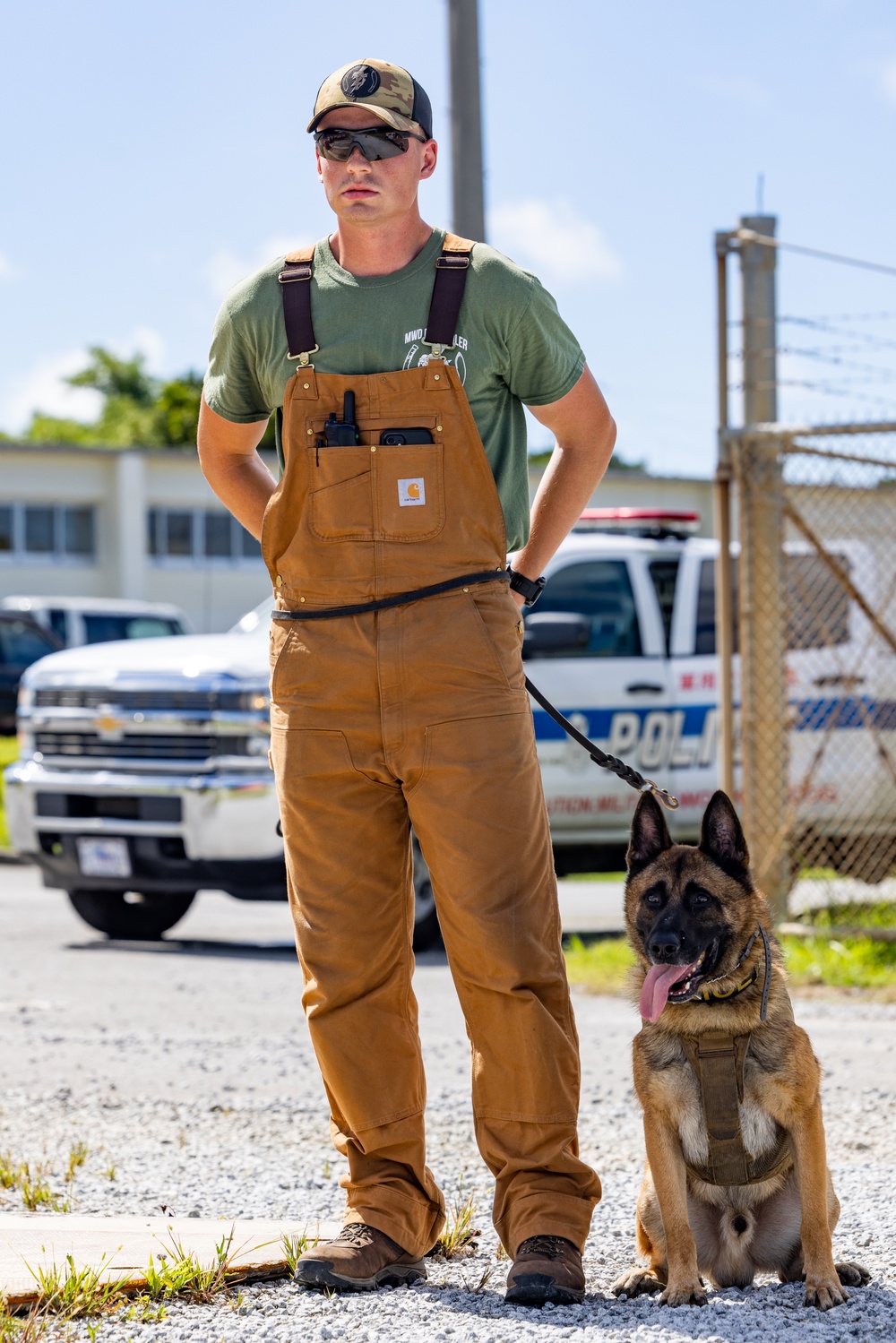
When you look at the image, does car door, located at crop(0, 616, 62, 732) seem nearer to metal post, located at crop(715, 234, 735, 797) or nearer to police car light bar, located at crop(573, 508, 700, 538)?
police car light bar, located at crop(573, 508, 700, 538)

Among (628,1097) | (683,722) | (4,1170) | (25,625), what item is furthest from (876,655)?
(25,625)

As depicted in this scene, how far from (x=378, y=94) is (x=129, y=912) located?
7.43 m

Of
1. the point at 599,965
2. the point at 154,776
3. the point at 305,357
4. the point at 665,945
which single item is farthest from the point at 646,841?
the point at 154,776

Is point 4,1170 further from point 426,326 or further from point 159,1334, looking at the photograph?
point 426,326

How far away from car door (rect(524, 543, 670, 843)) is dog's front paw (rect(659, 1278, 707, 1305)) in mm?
5909

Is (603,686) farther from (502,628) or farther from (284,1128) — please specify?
(502,628)

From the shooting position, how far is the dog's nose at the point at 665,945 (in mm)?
3578

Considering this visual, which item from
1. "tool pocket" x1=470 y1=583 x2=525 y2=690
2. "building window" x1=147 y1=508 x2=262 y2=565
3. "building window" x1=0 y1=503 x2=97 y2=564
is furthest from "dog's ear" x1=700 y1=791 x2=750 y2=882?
"building window" x1=147 y1=508 x2=262 y2=565

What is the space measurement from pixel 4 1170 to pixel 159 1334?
1512 millimetres

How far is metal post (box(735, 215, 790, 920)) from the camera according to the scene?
8.31 m

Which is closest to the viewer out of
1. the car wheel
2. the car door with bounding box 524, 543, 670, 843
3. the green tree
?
the car wheel

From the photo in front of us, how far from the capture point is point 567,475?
→ 383cm

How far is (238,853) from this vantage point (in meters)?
8.85

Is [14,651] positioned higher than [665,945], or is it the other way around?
[665,945]
